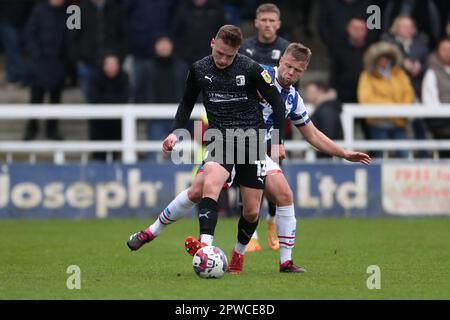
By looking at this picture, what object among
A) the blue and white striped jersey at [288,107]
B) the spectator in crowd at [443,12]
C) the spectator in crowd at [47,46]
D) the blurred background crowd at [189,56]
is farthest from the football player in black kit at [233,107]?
the spectator in crowd at [443,12]

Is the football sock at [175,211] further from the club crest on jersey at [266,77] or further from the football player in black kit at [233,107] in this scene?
the club crest on jersey at [266,77]

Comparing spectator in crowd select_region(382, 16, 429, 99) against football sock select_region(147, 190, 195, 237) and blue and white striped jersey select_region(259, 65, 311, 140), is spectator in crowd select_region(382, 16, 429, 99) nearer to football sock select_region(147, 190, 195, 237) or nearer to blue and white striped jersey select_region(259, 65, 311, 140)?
blue and white striped jersey select_region(259, 65, 311, 140)

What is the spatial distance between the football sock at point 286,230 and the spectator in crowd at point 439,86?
8.14 metres

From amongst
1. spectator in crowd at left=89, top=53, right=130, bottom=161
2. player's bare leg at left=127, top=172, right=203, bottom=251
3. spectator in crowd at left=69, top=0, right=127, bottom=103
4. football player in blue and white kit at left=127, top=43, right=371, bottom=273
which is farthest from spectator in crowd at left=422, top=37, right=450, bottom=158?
player's bare leg at left=127, top=172, right=203, bottom=251

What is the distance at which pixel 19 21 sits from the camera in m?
20.1

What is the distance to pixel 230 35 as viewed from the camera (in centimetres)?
978

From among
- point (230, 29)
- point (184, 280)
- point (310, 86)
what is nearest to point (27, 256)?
point (184, 280)

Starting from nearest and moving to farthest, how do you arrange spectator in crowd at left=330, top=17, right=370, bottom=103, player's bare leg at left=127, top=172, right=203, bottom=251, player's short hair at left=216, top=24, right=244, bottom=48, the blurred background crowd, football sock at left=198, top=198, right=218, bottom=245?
player's short hair at left=216, top=24, right=244, bottom=48
football sock at left=198, top=198, right=218, bottom=245
player's bare leg at left=127, top=172, right=203, bottom=251
the blurred background crowd
spectator in crowd at left=330, top=17, right=370, bottom=103

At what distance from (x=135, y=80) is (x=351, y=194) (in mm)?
3899

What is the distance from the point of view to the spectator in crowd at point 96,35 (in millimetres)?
18594

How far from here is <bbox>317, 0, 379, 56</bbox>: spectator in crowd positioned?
18562 millimetres

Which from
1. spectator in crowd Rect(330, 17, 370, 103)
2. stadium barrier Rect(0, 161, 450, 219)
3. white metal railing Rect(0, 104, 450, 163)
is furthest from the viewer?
spectator in crowd Rect(330, 17, 370, 103)

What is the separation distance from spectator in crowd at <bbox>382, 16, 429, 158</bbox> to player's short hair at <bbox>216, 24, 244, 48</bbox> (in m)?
8.90
